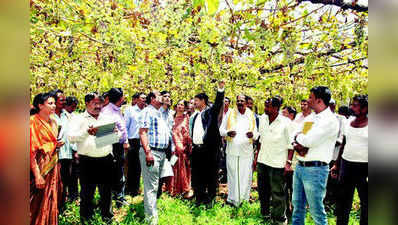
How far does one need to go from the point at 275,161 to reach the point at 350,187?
3.58 ft

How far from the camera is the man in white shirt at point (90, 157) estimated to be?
154 inches

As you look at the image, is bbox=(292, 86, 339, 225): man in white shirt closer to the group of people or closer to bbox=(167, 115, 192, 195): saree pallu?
the group of people

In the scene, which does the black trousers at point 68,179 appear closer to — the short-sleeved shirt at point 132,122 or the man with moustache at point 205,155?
the short-sleeved shirt at point 132,122

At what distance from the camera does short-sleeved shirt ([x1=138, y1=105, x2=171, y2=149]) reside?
163 inches

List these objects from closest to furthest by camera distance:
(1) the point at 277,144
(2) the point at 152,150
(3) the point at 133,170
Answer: (2) the point at 152,150, (1) the point at 277,144, (3) the point at 133,170

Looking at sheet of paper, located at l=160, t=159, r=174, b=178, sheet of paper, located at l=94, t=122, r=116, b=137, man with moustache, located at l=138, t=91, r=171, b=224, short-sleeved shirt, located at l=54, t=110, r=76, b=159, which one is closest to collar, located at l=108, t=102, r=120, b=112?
short-sleeved shirt, located at l=54, t=110, r=76, b=159

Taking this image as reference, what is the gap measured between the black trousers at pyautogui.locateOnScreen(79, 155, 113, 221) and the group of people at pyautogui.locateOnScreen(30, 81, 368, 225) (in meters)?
0.01

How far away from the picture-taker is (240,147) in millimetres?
5254

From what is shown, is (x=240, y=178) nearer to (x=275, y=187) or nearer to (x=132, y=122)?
(x=275, y=187)

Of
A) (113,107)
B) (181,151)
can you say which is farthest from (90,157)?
(181,151)

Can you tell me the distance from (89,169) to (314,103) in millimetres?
3265
